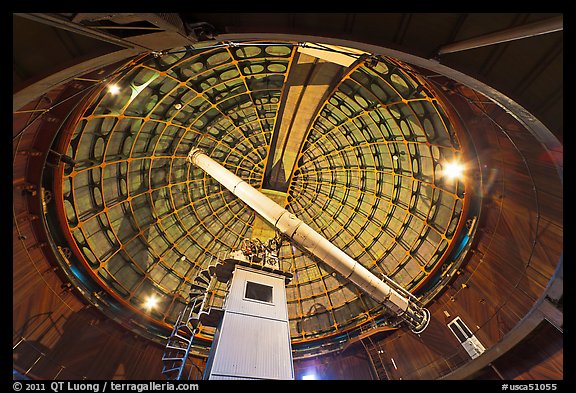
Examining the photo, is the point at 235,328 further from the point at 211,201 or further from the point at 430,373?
the point at 211,201

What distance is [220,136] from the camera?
72.1 feet

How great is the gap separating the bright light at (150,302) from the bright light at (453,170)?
2302 cm

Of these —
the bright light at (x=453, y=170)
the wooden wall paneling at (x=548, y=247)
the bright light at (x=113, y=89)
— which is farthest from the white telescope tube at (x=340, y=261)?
the bright light at (x=113, y=89)

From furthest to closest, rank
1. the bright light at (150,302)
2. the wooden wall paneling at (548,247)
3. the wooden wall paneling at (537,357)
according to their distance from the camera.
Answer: the bright light at (150,302) → the wooden wall paneling at (548,247) → the wooden wall paneling at (537,357)

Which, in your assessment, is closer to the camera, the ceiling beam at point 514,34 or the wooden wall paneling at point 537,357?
the ceiling beam at point 514,34

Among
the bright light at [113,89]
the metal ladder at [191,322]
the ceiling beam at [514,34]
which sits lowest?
the ceiling beam at [514,34]

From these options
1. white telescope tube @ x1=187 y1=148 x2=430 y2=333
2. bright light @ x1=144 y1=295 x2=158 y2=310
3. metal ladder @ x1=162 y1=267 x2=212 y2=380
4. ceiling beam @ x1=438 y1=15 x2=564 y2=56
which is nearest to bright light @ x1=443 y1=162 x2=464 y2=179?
white telescope tube @ x1=187 y1=148 x2=430 y2=333

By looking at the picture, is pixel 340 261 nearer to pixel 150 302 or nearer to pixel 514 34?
pixel 514 34

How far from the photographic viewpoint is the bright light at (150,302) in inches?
791

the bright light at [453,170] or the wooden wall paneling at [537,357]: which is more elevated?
the bright light at [453,170]

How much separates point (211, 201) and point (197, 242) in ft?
12.9

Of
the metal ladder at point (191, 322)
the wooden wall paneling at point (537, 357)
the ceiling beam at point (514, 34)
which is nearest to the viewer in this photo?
the ceiling beam at point (514, 34)

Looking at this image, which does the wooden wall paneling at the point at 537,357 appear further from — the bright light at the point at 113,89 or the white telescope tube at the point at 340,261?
the bright light at the point at 113,89
